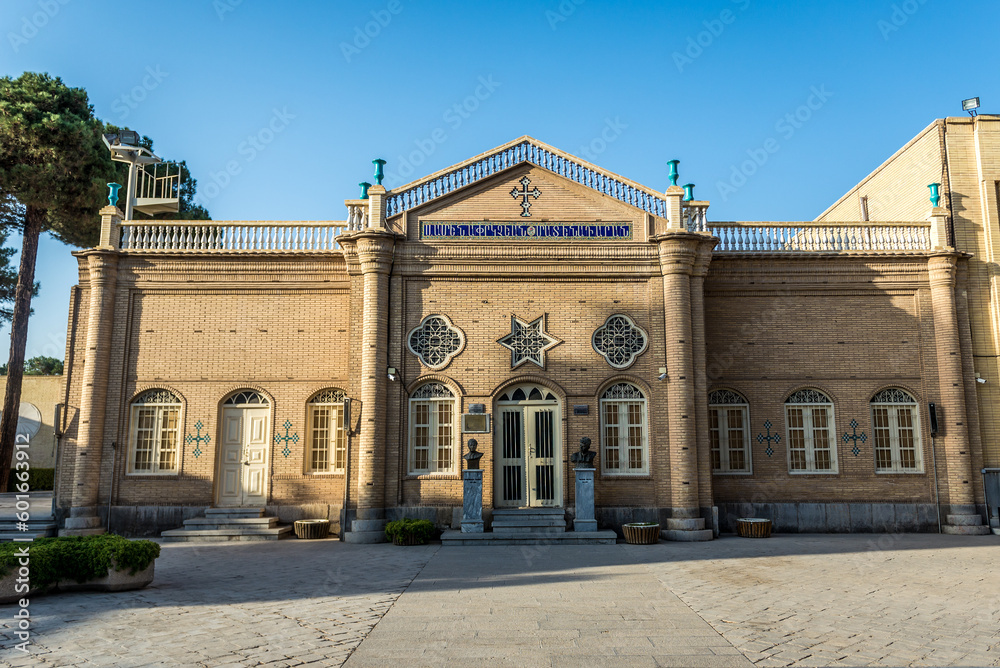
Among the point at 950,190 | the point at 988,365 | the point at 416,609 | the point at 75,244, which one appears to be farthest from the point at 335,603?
the point at 75,244

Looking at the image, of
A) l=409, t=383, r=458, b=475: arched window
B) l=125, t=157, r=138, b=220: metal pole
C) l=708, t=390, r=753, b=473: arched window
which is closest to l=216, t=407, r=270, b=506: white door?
l=409, t=383, r=458, b=475: arched window

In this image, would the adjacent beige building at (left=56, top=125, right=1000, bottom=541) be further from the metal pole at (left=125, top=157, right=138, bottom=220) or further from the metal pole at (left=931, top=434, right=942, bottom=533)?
the metal pole at (left=125, top=157, right=138, bottom=220)

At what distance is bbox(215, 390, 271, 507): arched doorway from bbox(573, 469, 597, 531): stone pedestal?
713 centimetres

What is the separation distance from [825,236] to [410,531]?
1203 centimetres

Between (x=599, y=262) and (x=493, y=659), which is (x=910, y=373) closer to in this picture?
(x=599, y=262)

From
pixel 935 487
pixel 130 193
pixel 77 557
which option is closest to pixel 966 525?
pixel 935 487

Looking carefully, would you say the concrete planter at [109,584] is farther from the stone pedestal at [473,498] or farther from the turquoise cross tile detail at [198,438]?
the turquoise cross tile detail at [198,438]

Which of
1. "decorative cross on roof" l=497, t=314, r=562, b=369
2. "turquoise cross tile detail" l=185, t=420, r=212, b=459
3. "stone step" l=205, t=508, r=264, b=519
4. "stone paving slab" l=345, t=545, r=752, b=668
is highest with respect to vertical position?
"decorative cross on roof" l=497, t=314, r=562, b=369

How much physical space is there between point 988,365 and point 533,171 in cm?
1168

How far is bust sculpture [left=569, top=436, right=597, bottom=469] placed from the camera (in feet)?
47.8

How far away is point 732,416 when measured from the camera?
53.5 feet

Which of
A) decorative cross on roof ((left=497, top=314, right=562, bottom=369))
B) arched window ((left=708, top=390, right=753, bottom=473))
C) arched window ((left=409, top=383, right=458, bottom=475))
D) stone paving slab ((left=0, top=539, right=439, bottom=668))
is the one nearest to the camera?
stone paving slab ((left=0, top=539, right=439, bottom=668))

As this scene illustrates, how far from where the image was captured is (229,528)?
15.1m

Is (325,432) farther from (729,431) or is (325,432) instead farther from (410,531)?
(729,431)
